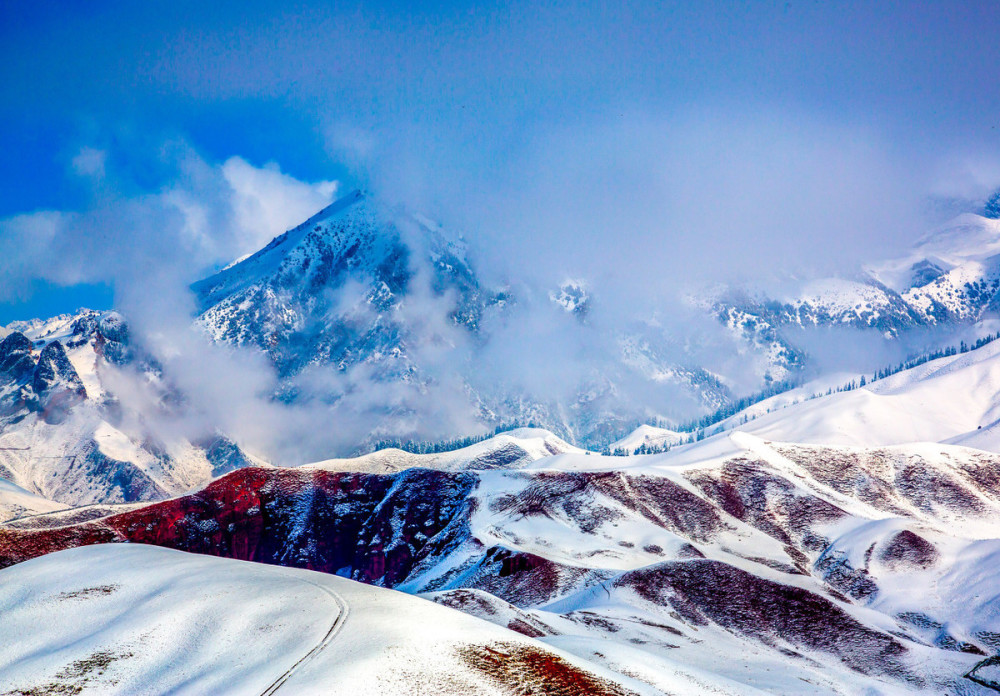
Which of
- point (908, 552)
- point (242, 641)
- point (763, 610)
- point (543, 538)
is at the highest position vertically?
point (242, 641)

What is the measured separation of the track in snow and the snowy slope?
0.10 metres

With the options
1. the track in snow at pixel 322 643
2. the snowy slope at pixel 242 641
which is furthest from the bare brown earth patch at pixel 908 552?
the track in snow at pixel 322 643

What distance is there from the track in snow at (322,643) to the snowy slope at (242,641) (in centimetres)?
10

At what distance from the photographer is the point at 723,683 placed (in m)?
59.7

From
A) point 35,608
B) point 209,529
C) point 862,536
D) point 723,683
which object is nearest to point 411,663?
point 35,608

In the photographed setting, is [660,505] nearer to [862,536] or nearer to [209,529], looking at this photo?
[862,536]

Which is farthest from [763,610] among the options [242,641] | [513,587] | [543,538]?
[242,641]

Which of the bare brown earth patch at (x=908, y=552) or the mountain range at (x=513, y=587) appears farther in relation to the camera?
the bare brown earth patch at (x=908, y=552)

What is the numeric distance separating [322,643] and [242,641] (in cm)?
496

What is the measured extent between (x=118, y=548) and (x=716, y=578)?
273 feet

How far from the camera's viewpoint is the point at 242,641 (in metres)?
43.3

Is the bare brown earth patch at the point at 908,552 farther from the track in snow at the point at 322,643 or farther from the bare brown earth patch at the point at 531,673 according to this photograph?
the track in snow at the point at 322,643

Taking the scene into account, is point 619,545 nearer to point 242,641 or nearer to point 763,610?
point 763,610

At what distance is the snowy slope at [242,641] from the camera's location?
128ft
